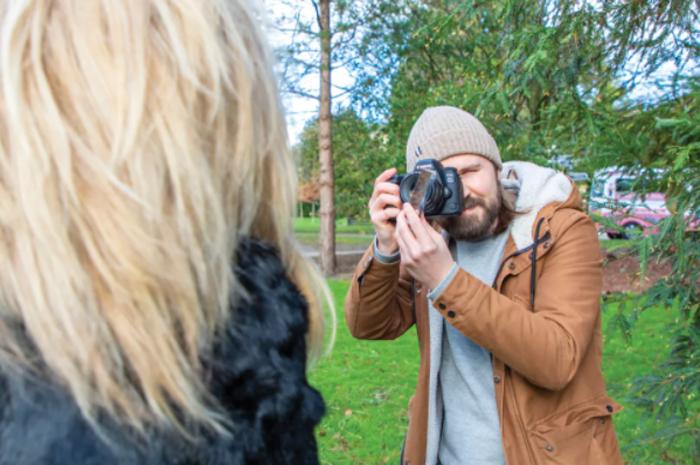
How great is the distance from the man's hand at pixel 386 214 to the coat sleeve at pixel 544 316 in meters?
0.32

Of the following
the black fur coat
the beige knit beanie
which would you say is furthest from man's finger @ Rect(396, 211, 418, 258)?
the black fur coat

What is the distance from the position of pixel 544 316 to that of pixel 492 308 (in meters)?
0.17

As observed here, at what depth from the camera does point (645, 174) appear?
286 centimetres

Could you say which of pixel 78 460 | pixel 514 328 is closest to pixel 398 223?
pixel 514 328

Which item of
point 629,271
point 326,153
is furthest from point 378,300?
point 326,153

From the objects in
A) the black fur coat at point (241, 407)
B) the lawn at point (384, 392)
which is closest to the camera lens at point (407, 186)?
the black fur coat at point (241, 407)

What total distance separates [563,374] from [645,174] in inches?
67.1

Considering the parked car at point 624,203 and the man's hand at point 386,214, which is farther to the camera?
the parked car at point 624,203

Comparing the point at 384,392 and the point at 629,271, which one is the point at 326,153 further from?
the point at 629,271

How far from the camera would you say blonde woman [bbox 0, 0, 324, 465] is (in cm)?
75

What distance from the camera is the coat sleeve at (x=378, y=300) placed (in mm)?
1875

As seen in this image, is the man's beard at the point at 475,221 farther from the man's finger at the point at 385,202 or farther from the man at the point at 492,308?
the man's finger at the point at 385,202

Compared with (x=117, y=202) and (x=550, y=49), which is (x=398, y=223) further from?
(x=550, y=49)

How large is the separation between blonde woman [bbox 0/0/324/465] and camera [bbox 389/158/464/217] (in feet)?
3.14
